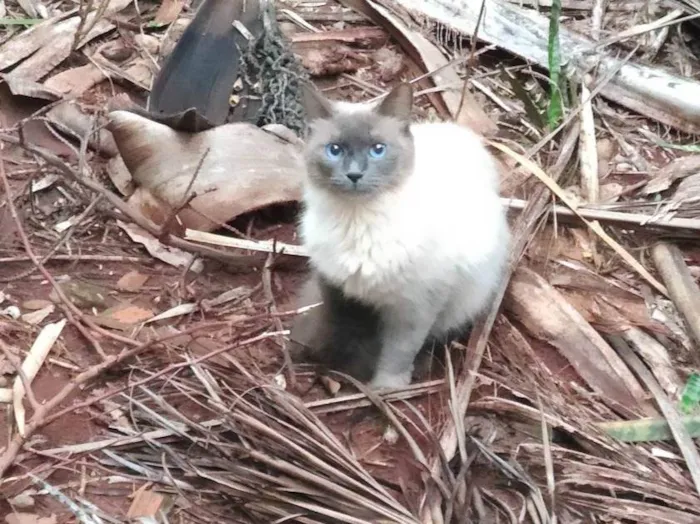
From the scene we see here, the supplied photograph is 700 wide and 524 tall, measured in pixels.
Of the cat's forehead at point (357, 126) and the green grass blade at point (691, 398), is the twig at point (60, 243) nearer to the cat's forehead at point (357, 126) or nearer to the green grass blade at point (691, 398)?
the cat's forehead at point (357, 126)

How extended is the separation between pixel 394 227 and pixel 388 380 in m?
0.44

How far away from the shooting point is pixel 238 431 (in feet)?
6.74

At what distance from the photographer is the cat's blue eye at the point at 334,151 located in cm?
215

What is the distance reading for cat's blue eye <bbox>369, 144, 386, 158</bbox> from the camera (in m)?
2.13

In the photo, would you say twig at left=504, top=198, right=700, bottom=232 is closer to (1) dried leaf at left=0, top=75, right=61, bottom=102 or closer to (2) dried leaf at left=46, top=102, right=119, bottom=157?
(2) dried leaf at left=46, top=102, right=119, bottom=157

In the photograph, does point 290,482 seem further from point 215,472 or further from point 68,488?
point 68,488

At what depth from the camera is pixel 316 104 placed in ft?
7.24

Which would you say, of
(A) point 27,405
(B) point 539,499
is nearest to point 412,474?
(B) point 539,499

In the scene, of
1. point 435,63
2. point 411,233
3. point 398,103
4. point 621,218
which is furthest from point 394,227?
point 435,63

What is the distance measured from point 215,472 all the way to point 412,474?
472 millimetres

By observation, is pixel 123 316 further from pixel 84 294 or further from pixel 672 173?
pixel 672 173

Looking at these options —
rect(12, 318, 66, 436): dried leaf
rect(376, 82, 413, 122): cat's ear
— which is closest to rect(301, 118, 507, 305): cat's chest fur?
rect(376, 82, 413, 122): cat's ear

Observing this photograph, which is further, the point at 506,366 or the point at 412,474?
the point at 506,366

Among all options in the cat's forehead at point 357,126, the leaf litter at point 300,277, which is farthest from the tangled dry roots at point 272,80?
the cat's forehead at point 357,126
